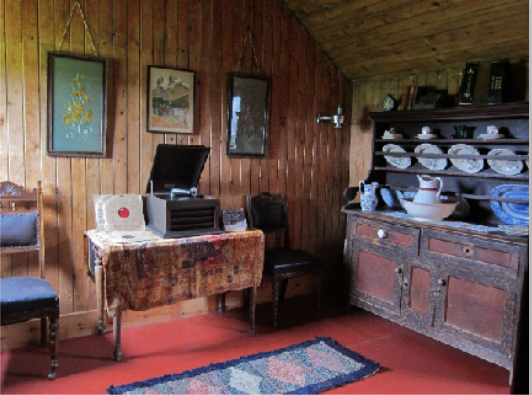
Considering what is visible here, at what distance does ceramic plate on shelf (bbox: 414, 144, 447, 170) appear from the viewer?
131 inches

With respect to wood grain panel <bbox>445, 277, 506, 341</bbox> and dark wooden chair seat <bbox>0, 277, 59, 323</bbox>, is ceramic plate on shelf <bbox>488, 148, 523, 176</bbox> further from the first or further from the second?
dark wooden chair seat <bbox>0, 277, 59, 323</bbox>

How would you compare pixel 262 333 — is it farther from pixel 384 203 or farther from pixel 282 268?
pixel 384 203

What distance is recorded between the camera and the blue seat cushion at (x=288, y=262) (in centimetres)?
327

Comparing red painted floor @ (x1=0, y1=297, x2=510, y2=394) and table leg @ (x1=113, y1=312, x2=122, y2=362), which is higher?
table leg @ (x1=113, y1=312, x2=122, y2=362)

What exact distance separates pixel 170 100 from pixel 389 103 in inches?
69.3

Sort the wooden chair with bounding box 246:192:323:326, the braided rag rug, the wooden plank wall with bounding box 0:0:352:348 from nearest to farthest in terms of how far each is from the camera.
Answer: the braided rag rug, the wooden plank wall with bounding box 0:0:352:348, the wooden chair with bounding box 246:192:323:326

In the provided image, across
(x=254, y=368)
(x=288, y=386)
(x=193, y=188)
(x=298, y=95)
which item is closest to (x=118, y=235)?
(x=193, y=188)

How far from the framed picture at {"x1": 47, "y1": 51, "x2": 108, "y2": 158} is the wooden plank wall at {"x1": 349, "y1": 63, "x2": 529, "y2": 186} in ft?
7.36

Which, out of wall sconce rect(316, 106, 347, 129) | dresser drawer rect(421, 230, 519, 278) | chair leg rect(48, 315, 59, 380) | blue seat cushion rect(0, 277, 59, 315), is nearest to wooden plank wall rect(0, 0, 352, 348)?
wall sconce rect(316, 106, 347, 129)

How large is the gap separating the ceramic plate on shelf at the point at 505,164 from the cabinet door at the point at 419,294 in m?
0.80

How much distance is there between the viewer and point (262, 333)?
3.19 metres

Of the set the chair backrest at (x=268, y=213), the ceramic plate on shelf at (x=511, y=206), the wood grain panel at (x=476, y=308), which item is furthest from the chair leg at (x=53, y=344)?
the ceramic plate on shelf at (x=511, y=206)

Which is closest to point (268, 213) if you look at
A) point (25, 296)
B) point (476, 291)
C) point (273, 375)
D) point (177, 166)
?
point (177, 166)

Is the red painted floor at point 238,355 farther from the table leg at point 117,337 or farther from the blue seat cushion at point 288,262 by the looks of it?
the blue seat cushion at point 288,262
